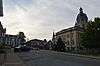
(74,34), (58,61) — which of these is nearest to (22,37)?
(74,34)

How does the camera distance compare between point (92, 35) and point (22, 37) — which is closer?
point (92, 35)

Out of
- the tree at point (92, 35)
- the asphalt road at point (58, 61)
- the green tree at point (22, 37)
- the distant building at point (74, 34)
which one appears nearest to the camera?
the asphalt road at point (58, 61)

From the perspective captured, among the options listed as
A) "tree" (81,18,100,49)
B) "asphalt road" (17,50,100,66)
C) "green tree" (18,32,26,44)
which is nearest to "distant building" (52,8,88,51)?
"green tree" (18,32,26,44)

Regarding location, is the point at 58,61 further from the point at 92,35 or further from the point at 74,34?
the point at 74,34

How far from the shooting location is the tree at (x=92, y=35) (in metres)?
64.9

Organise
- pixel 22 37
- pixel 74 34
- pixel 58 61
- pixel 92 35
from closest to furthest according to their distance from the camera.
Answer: pixel 58 61 → pixel 92 35 → pixel 74 34 → pixel 22 37

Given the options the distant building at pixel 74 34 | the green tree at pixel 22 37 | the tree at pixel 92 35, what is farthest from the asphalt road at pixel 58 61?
the green tree at pixel 22 37

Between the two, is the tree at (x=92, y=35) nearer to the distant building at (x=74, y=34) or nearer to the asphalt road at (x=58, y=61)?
the distant building at (x=74, y=34)

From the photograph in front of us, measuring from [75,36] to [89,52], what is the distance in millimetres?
41535

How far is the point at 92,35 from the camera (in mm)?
65125

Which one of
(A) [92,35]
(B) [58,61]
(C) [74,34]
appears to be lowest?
(B) [58,61]

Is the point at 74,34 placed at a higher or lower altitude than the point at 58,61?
higher

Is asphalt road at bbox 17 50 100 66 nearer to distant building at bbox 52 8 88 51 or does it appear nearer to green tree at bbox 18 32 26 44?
distant building at bbox 52 8 88 51

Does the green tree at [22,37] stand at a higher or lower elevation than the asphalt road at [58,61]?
higher
